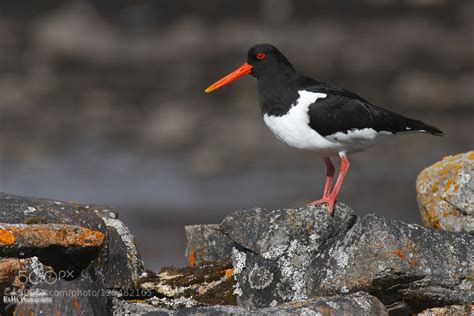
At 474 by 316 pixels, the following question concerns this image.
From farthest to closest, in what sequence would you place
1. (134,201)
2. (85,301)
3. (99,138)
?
Result: (99,138) < (134,201) < (85,301)

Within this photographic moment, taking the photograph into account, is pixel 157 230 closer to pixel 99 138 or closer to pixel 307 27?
pixel 99 138

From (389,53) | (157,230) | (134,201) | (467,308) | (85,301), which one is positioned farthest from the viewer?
(389,53)

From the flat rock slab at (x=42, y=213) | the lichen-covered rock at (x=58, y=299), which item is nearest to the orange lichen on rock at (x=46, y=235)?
the lichen-covered rock at (x=58, y=299)

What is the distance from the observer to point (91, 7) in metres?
20.1

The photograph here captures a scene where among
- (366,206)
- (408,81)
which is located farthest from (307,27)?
(366,206)

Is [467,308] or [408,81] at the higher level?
[408,81]

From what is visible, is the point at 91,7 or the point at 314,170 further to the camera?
the point at 91,7

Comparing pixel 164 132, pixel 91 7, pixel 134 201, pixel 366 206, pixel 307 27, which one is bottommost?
pixel 366 206

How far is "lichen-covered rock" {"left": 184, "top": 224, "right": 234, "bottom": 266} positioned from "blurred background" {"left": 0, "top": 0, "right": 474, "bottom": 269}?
833 cm

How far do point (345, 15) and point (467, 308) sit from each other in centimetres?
1466

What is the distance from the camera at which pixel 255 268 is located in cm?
658

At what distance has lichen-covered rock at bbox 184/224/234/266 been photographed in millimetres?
7688

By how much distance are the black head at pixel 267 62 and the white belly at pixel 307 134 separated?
16.1 inches

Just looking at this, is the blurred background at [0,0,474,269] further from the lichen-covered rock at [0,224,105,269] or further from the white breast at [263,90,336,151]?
the lichen-covered rock at [0,224,105,269]
